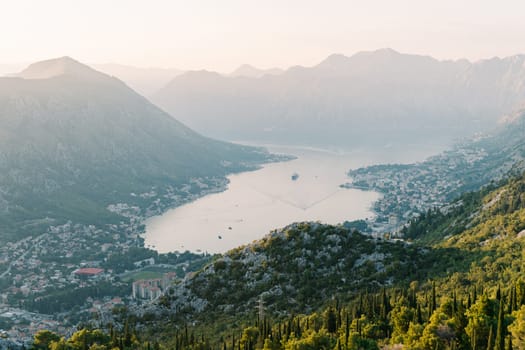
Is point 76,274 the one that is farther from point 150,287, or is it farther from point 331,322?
point 331,322

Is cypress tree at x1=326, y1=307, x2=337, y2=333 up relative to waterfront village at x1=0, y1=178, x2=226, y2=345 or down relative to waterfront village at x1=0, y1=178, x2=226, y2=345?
up

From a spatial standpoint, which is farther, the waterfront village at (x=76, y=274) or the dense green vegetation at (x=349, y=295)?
the waterfront village at (x=76, y=274)

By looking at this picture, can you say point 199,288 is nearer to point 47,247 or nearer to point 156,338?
point 156,338

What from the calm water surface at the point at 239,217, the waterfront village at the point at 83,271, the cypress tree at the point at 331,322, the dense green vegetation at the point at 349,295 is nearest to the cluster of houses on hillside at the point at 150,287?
the waterfront village at the point at 83,271

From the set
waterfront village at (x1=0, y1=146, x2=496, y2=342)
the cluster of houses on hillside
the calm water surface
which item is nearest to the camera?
waterfront village at (x1=0, y1=146, x2=496, y2=342)

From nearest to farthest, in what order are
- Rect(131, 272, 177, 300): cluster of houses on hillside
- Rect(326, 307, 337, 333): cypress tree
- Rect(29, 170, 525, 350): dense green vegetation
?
Rect(29, 170, 525, 350): dense green vegetation, Rect(326, 307, 337, 333): cypress tree, Rect(131, 272, 177, 300): cluster of houses on hillside

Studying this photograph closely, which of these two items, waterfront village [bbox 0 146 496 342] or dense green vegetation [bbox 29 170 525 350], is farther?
waterfront village [bbox 0 146 496 342]

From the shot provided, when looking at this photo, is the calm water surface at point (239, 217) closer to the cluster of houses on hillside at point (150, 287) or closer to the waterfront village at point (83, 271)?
the waterfront village at point (83, 271)

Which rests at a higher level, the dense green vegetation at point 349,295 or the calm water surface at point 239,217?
the dense green vegetation at point 349,295

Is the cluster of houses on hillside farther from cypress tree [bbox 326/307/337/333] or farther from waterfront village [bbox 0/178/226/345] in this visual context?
cypress tree [bbox 326/307/337/333]

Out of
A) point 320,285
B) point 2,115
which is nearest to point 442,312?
point 320,285

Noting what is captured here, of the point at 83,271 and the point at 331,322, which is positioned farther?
the point at 83,271

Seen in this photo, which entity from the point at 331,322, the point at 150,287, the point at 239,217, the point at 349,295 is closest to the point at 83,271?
the point at 150,287

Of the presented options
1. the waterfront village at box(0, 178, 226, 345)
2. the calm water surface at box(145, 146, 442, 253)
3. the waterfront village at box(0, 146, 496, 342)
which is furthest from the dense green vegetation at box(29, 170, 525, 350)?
the calm water surface at box(145, 146, 442, 253)
